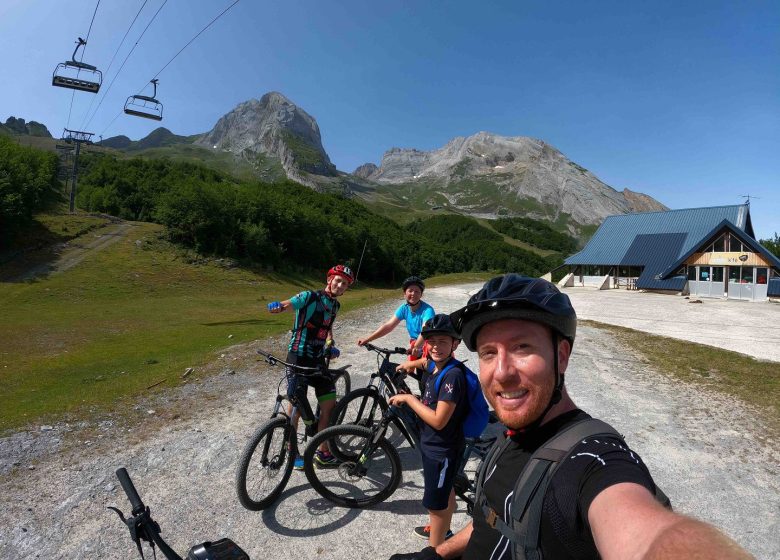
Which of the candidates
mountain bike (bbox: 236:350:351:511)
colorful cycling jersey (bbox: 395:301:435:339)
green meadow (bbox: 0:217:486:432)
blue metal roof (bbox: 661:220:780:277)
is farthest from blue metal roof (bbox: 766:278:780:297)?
mountain bike (bbox: 236:350:351:511)

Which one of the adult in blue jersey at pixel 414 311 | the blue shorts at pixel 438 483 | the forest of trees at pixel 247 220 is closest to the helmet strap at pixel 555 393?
the blue shorts at pixel 438 483

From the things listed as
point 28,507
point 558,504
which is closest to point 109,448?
point 28,507

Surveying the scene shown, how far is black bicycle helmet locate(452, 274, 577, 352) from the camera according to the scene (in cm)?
182

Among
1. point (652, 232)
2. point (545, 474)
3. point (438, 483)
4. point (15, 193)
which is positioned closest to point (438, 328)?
point (438, 483)

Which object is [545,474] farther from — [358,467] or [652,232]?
[652,232]

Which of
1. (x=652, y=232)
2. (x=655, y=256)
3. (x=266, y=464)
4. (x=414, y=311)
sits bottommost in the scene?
(x=266, y=464)

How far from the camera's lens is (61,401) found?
28.1 feet

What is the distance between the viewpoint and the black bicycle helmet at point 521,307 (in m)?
1.82

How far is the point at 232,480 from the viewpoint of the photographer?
5.44 meters

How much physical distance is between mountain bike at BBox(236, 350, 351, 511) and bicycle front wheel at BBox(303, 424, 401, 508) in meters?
0.40

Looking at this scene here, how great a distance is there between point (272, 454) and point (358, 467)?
3.59ft

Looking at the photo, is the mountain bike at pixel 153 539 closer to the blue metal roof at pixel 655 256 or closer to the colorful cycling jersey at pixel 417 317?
the colorful cycling jersey at pixel 417 317

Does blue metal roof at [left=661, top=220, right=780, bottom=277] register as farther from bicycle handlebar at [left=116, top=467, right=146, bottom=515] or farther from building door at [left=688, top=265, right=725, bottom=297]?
bicycle handlebar at [left=116, top=467, right=146, bottom=515]

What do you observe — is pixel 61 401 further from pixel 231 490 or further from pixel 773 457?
pixel 773 457
